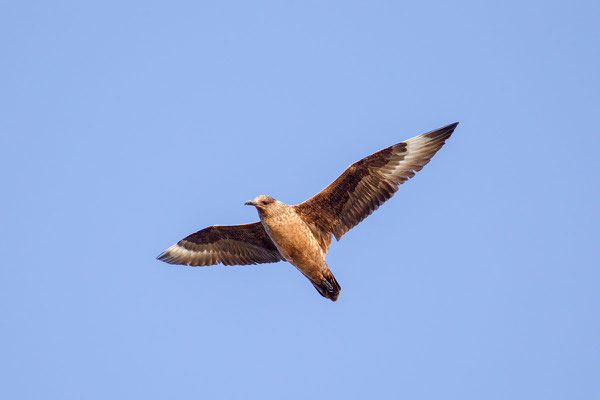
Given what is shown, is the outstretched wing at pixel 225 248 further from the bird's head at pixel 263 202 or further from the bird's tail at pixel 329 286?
the bird's tail at pixel 329 286

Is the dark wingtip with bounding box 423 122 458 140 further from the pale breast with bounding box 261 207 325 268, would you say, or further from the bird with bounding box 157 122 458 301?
the pale breast with bounding box 261 207 325 268

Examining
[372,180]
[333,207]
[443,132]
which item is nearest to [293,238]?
[333,207]

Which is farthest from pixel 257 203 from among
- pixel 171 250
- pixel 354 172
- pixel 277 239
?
pixel 171 250

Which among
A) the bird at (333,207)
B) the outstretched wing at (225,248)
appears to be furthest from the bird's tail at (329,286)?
the outstretched wing at (225,248)

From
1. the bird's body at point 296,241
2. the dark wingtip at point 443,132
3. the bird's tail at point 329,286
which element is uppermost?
the dark wingtip at point 443,132

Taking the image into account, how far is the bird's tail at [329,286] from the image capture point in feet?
38.1

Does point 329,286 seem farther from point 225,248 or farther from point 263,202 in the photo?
point 225,248

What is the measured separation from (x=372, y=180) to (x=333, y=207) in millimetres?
680

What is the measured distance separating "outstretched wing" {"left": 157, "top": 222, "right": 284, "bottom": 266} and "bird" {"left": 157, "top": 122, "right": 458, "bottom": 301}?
7 cm

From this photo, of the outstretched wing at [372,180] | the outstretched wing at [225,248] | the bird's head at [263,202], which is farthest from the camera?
the outstretched wing at [225,248]

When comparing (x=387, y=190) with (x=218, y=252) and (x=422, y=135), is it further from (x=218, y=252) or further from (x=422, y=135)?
(x=218, y=252)

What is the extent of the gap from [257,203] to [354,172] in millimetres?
1412

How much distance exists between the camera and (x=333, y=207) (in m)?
11.8

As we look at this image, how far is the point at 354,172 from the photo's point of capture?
455 inches
